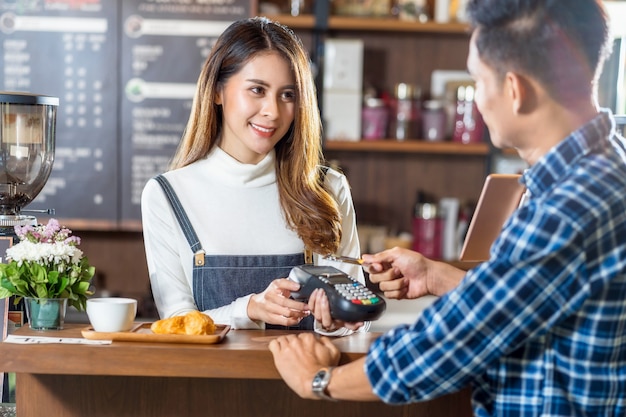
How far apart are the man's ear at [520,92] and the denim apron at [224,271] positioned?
0.93m

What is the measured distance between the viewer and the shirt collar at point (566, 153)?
3.93 feet

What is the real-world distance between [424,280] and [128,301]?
570 mm

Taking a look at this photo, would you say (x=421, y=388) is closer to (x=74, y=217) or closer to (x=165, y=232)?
(x=165, y=232)

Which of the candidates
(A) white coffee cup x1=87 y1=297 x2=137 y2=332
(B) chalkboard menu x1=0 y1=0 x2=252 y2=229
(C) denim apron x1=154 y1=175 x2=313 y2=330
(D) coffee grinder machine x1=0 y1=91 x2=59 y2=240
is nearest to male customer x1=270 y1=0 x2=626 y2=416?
(A) white coffee cup x1=87 y1=297 x2=137 y2=332

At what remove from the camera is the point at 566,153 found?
1.20 metres

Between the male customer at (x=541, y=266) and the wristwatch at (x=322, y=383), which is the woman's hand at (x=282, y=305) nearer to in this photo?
the wristwatch at (x=322, y=383)

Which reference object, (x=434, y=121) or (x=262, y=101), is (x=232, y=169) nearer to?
(x=262, y=101)

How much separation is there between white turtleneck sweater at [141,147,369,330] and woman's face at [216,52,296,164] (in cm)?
9

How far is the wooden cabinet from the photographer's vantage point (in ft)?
12.6

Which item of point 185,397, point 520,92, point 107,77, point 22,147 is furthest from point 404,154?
point 520,92

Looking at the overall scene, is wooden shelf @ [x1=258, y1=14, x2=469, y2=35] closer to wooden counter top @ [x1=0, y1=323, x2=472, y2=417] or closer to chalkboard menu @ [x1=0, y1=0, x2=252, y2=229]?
chalkboard menu @ [x1=0, y1=0, x2=252, y2=229]

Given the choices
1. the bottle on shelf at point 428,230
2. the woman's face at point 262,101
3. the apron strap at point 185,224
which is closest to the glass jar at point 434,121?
the bottle on shelf at point 428,230

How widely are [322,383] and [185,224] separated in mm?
758

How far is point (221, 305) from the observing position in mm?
2027
